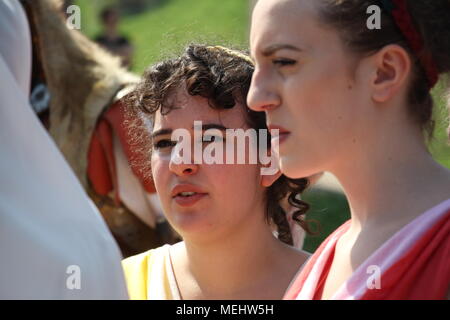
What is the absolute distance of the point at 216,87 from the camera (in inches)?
99.0

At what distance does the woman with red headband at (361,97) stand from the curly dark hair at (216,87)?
0.63 m

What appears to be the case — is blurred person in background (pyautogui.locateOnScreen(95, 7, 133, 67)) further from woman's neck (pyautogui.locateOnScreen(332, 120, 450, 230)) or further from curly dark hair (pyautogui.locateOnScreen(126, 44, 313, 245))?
woman's neck (pyautogui.locateOnScreen(332, 120, 450, 230))

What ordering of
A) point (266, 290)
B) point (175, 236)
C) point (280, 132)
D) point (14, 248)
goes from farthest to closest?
point (175, 236) → point (266, 290) → point (280, 132) → point (14, 248)

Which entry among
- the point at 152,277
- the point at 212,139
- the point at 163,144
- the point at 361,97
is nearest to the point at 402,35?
the point at 361,97

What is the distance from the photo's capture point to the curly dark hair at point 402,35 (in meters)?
1.85

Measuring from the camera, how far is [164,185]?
2.46 m

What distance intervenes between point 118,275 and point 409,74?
714mm

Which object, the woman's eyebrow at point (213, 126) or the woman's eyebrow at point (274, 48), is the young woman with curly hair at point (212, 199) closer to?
the woman's eyebrow at point (213, 126)

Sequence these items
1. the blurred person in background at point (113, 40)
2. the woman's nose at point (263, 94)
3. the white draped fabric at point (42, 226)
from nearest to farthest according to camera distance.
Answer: the white draped fabric at point (42, 226)
the woman's nose at point (263, 94)
the blurred person in background at point (113, 40)

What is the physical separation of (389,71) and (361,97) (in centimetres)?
8

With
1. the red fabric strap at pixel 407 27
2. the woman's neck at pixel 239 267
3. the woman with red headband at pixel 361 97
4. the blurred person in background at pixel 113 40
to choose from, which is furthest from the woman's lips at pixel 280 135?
the blurred person in background at pixel 113 40

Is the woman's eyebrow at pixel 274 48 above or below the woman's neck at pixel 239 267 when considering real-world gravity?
above
